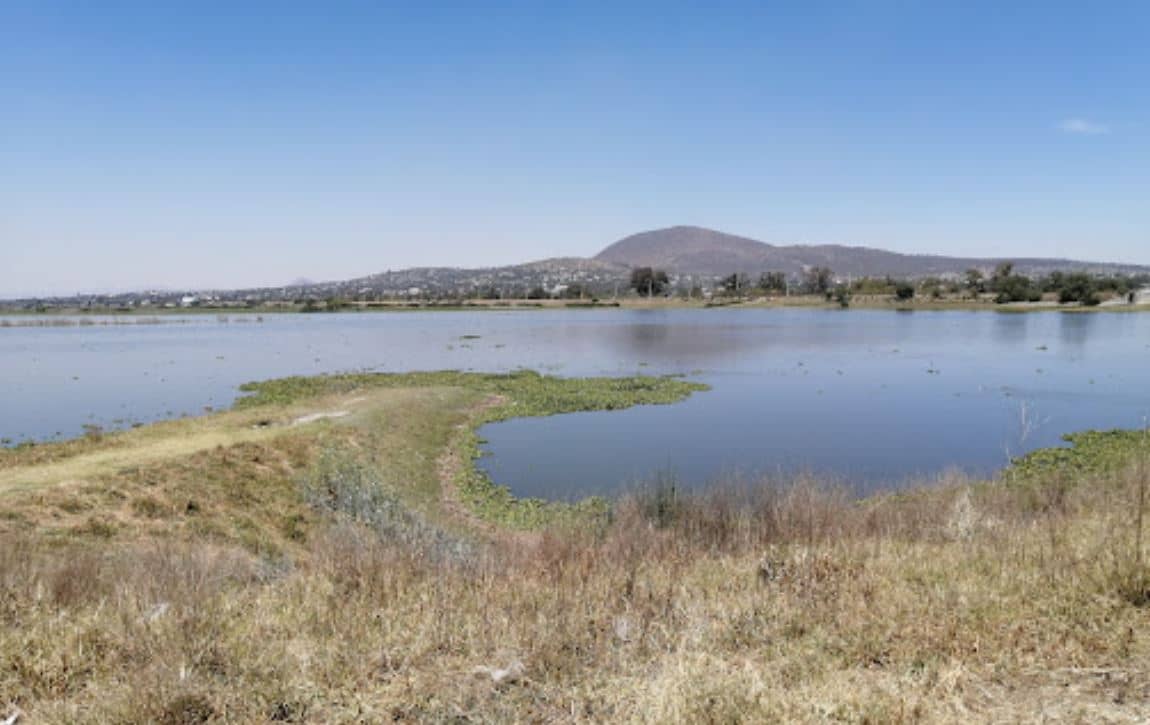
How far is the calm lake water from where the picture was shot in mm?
22797

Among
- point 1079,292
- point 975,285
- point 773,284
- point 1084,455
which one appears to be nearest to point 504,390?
point 1084,455

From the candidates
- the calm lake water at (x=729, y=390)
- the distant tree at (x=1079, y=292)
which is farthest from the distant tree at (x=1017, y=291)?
the calm lake water at (x=729, y=390)

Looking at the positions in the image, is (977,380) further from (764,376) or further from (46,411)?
(46,411)

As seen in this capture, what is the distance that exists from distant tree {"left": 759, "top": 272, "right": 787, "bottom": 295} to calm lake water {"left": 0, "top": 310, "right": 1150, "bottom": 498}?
10948 centimetres

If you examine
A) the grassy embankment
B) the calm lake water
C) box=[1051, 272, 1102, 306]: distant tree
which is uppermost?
box=[1051, 272, 1102, 306]: distant tree

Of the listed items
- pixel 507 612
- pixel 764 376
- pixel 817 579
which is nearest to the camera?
pixel 507 612

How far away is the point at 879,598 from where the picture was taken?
5.91 metres

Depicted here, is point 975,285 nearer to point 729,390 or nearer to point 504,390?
point 729,390

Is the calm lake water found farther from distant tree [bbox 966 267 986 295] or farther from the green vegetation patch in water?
distant tree [bbox 966 267 986 295]

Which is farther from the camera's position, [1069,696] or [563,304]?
[563,304]

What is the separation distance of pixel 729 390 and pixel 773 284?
16398 cm

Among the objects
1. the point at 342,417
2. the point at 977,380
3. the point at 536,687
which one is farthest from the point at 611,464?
the point at 977,380

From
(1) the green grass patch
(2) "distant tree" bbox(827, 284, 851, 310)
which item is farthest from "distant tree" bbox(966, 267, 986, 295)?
(1) the green grass patch

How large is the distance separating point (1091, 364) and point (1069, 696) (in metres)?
50.4
